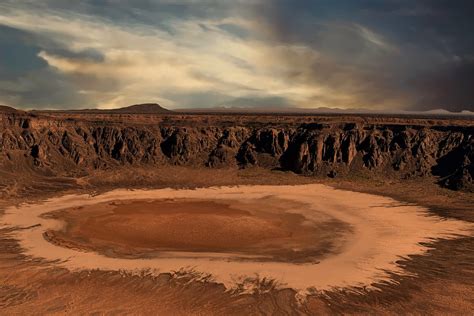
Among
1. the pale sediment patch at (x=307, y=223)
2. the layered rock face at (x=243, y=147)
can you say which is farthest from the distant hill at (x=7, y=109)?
the pale sediment patch at (x=307, y=223)

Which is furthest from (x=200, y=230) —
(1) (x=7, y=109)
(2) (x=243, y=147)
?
→ (1) (x=7, y=109)

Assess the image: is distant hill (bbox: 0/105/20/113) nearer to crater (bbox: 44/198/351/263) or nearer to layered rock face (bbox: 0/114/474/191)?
layered rock face (bbox: 0/114/474/191)

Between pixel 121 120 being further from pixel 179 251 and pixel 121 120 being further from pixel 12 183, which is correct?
pixel 179 251

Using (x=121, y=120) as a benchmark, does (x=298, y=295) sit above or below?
below

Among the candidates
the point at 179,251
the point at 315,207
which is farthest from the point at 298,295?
the point at 315,207

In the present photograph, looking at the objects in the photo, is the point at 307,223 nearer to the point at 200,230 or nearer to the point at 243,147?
the point at 200,230

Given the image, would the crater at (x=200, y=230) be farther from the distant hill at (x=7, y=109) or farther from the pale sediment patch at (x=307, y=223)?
the distant hill at (x=7, y=109)
